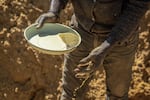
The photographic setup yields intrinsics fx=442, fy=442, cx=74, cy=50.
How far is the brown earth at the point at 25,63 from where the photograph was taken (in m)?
3.75

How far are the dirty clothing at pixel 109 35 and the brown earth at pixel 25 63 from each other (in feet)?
2.02

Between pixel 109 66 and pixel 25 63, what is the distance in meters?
1.07

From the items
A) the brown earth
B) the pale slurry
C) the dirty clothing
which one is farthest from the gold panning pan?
the brown earth

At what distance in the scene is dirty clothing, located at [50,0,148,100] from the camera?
2.51 metres

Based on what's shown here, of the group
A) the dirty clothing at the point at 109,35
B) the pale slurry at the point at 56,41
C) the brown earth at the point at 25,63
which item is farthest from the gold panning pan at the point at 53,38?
the brown earth at the point at 25,63

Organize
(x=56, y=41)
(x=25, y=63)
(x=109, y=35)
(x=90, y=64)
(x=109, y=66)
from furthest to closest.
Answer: (x=25, y=63) → (x=109, y=66) → (x=56, y=41) → (x=109, y=35) → (x=90, y=64)

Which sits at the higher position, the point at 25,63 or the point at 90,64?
the point at 90,64

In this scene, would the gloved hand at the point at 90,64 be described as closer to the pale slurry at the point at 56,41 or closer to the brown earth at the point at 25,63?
the pale slurry at the point at 56,41

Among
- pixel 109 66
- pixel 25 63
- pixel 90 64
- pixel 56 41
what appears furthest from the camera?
pixel 25 63

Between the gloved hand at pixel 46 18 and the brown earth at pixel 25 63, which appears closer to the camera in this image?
the gloved hand at pixel 46 18

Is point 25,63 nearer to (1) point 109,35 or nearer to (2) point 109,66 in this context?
(2) point 109,66

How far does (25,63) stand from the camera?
12.3 feet

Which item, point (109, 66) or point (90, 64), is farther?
point (109, 66)

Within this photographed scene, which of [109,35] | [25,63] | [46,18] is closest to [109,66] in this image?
[109,35]
